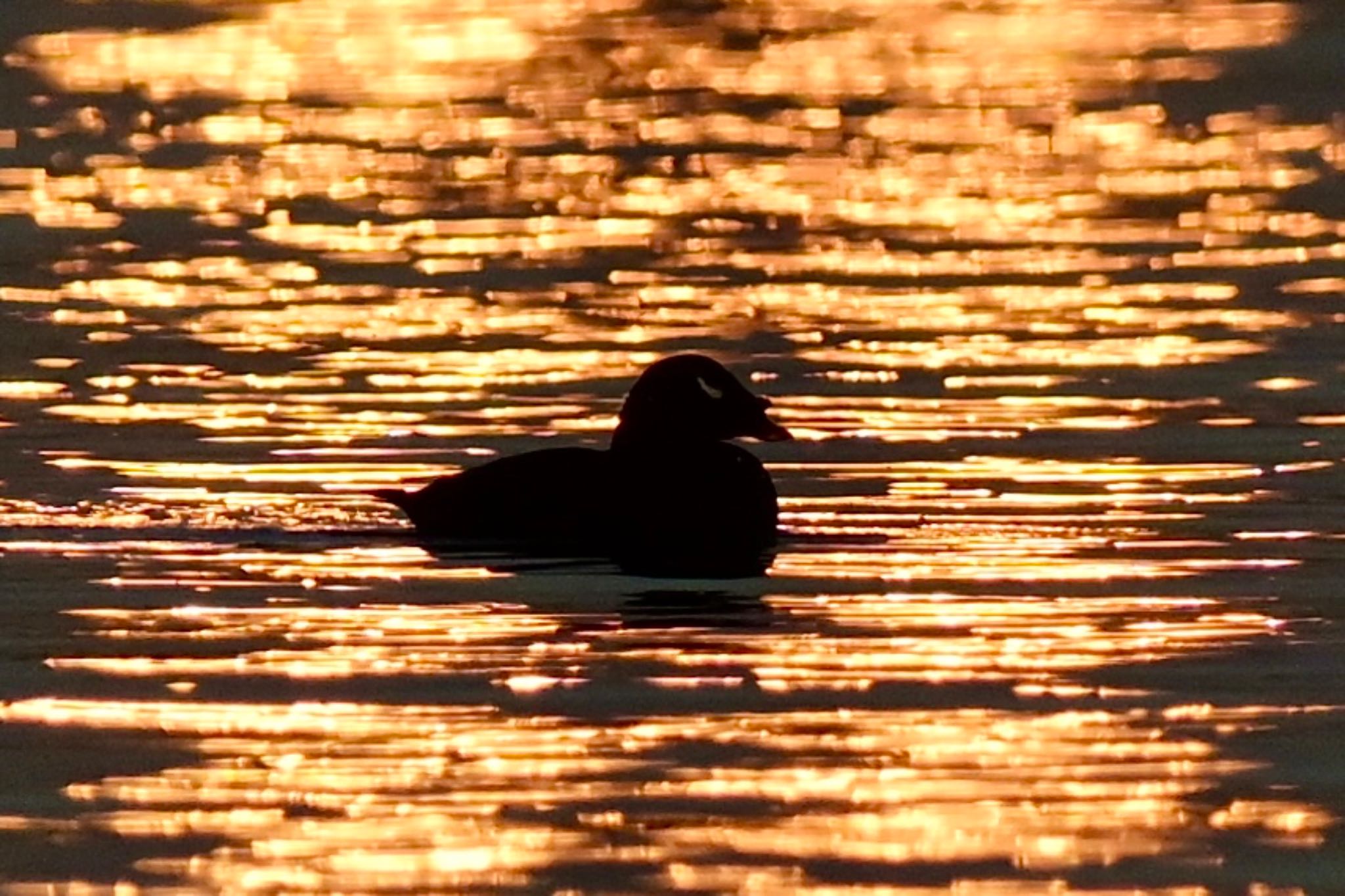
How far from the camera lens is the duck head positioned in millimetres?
18359

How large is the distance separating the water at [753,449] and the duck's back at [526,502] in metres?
0.20

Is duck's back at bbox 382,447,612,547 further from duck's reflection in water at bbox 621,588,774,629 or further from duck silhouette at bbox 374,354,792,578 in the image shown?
duck's reflection in water at bbox 621,588,774,629

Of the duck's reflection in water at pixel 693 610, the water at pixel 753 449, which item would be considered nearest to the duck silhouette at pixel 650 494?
the water at pixel 753 449

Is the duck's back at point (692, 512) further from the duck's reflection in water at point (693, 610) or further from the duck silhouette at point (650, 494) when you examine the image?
the duck's reflection in water at point (693, 610)

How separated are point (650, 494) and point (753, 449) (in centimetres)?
293

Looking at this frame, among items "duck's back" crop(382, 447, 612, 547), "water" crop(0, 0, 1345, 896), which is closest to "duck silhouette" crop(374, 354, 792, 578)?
"duck's back" crop(382, 447, 612, 547)

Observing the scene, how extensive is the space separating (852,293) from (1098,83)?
13.0 m

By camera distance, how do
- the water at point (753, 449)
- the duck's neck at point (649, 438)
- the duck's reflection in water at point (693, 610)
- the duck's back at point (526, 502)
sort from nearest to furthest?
the water at point (753, 449), the duck's reflection in water at point (693, 610), the duck's back at point (526, 502), the duck's neck at point (649, 438)

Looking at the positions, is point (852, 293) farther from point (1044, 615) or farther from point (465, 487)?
point (1044, 615)

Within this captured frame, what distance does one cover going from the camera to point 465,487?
17.7 metres

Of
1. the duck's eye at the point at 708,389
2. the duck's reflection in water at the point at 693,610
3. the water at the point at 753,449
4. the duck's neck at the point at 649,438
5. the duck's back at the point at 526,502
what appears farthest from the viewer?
the duck's eye at the point at 708,389

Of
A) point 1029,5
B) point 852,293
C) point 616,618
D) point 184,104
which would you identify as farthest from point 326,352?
point 1029,5

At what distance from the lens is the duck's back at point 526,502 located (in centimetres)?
1762

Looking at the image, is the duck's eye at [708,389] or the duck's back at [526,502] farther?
the duck's eye at [708,389]
